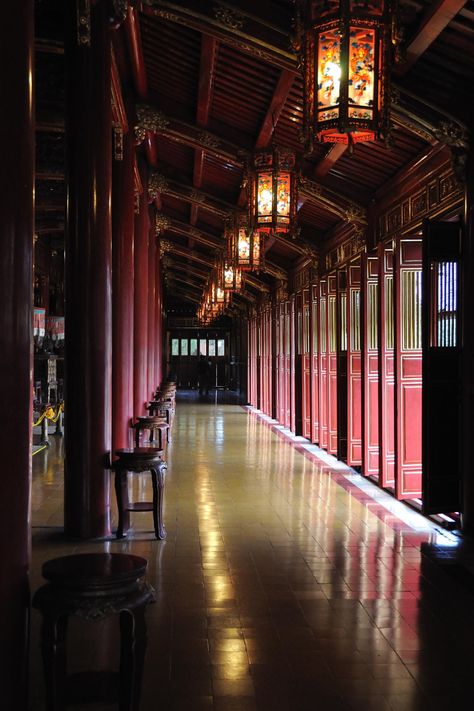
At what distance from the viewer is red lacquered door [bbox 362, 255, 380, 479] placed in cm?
889

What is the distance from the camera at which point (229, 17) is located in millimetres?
5875

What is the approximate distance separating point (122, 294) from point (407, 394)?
3690mm

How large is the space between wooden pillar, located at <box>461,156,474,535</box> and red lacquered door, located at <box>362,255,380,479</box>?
253cm

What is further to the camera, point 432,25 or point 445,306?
point 445,306

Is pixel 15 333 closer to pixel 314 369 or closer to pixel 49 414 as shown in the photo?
pixel 49 414

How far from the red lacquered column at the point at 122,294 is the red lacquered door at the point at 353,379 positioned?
3.05 m

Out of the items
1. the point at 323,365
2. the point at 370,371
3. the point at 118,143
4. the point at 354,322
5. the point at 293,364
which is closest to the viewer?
the point at 118,143

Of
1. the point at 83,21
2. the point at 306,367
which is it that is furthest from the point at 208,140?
the point at 306,367

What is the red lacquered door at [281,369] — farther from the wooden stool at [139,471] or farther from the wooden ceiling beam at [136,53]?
the wooden stool at [139,471]

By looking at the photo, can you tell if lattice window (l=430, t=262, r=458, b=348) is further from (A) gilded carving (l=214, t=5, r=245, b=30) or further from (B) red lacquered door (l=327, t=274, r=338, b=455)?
(B) red lacquered door (l=327, t=274, r=338, b=455)

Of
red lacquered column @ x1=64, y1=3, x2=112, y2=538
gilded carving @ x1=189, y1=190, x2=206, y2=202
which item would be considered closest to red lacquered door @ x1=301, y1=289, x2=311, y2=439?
gilded carving @ x1=189, y1=190, x2=206, y2=202

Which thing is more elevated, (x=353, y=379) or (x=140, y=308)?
(x=140, y=308)

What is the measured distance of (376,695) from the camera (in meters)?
3.14

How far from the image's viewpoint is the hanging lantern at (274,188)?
7606 mm
